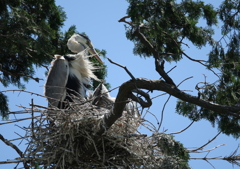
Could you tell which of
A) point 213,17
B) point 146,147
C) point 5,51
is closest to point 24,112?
point 146,147

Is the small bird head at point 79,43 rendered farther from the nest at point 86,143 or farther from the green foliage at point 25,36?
the nest at point 86,143

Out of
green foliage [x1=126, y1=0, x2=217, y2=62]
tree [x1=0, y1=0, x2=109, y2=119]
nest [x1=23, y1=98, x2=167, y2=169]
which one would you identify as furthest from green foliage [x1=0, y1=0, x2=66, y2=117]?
nest [x1=23, y1=98, x2=167, y2=169]

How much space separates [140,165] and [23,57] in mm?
3186

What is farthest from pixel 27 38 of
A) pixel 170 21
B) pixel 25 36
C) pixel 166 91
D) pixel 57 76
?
pixel 166 91

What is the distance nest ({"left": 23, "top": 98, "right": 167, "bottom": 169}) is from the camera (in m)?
4.28

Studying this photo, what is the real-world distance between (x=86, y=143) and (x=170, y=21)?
148cm

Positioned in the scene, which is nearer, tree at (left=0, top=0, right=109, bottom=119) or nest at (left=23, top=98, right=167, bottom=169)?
nest at (left=23, top=98, right=167, bottom=169)

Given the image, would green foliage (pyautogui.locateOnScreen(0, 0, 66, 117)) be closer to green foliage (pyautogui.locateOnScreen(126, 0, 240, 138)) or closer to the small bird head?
the small bird head

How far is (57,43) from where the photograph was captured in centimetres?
716

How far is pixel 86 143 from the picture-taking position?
14.5 ft

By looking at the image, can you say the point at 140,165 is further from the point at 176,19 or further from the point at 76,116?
the point at 176,19

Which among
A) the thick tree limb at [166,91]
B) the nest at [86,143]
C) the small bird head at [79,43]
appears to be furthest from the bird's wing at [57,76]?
the thick tree limb at [166,91]

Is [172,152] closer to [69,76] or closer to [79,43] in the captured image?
[69,76]

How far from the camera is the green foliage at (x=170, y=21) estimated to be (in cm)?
428
